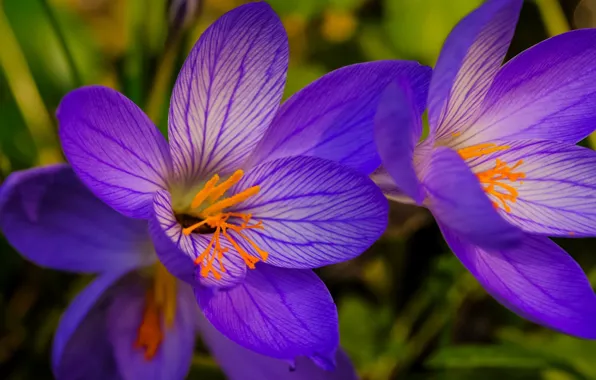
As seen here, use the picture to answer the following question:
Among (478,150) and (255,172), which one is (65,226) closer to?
(255,172)

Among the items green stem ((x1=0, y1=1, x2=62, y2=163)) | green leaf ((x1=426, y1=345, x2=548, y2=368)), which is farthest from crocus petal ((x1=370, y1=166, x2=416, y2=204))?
green stem ((x1=0, y1=1, x2=62, y2=163))

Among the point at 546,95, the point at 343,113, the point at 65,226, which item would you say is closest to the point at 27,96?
the point at 65,226

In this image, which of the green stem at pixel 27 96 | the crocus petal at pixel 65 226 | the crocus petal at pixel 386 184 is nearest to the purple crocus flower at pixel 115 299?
the crocus petal at pixel 65 226

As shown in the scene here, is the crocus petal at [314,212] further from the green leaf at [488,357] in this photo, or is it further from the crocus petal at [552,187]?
the green leaf at [488,357]

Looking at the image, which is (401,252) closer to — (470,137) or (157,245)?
(470,137)

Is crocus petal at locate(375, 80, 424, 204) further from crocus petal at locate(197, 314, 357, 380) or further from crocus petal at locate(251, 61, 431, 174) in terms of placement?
crocus petal at locate(197, 314, 357, 380)

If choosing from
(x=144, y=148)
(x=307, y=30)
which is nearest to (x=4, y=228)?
(x=144, y=148)
